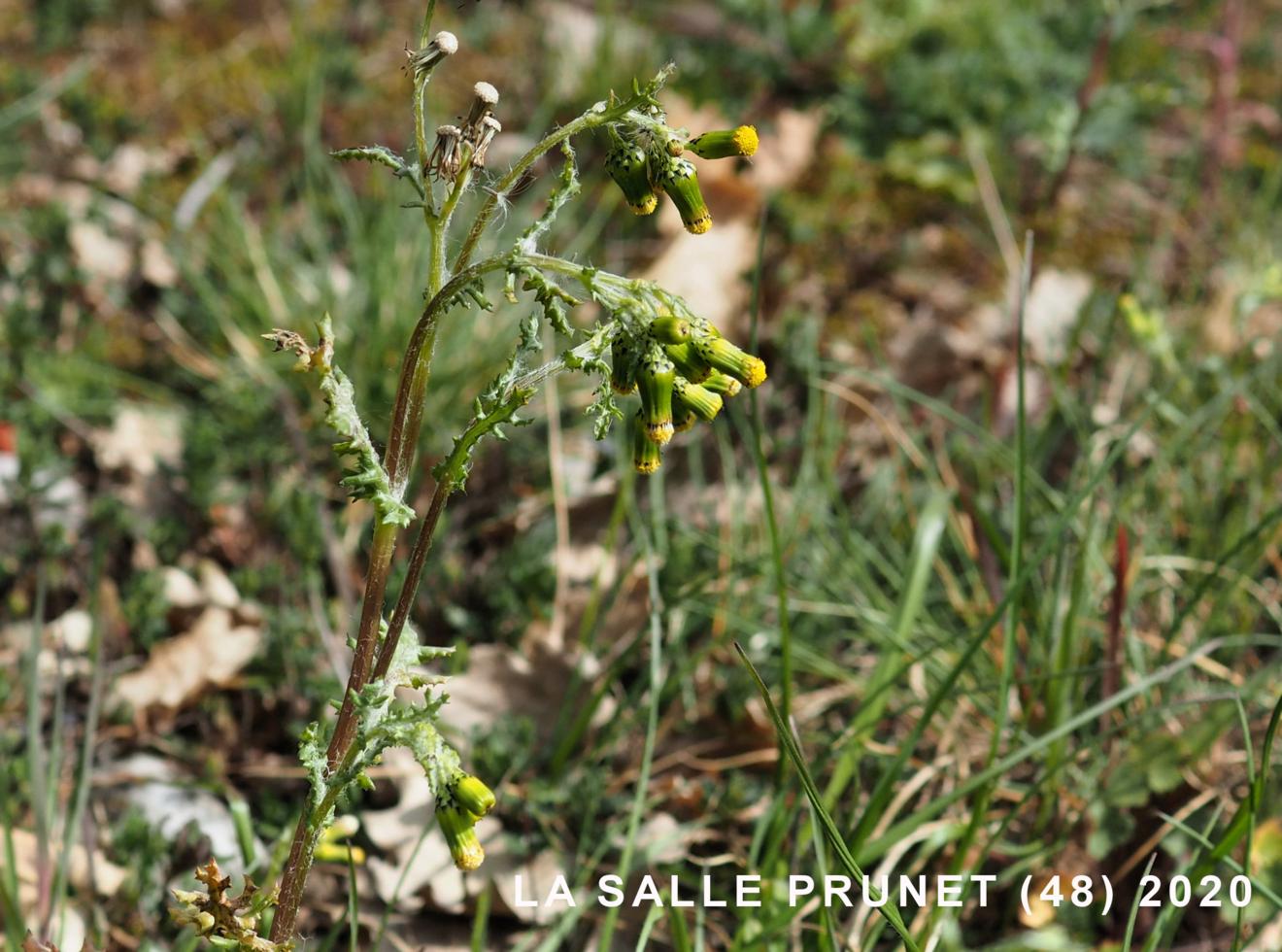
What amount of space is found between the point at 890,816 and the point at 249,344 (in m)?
2.29

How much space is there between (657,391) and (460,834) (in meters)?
0.61

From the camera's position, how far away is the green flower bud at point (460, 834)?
1592mm

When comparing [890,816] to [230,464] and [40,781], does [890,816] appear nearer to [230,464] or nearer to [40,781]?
[40,781]

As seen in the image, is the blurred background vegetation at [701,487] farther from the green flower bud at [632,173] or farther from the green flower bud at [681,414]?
the green flower bud at [632,173]

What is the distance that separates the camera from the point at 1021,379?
7.73 ft

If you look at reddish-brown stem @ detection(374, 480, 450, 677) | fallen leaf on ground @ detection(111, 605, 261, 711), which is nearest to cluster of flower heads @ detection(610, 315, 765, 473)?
reddish-brown stem @ detection(374, 480, 450, 677)

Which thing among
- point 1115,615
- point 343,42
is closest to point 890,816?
point 1115,615

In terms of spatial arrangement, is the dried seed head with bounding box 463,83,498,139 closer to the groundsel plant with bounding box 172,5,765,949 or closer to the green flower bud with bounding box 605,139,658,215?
the groundsel plant with bounding box 172,5,765,949

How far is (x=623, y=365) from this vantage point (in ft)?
5.20

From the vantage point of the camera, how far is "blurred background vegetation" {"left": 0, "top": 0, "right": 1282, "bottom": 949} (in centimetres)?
249

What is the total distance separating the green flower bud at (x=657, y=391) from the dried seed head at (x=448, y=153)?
343mm

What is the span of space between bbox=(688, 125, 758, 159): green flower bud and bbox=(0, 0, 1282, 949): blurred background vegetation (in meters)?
0.73

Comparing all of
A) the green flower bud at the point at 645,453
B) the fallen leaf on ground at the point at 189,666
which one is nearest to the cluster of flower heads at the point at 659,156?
the green flower bud at the point at 645,453

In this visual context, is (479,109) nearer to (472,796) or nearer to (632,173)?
(632,173)
